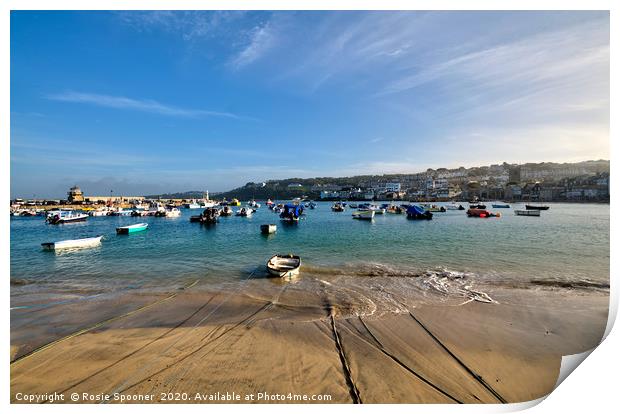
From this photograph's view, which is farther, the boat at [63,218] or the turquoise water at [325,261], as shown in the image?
the boat at [63,218]

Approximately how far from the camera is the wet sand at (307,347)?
10.6ft

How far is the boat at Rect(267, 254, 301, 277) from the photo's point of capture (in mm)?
8676

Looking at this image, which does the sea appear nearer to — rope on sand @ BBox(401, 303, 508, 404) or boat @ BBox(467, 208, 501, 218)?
rope on sand @ BBox(401, 303, 508, 404)

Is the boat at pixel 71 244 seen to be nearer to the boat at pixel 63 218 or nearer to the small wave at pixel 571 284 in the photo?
the boat at pixel 63 218

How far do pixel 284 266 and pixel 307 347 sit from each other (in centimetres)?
513

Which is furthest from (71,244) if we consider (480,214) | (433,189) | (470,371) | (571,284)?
(433,189)

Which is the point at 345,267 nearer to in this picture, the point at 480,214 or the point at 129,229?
the point at 129,229

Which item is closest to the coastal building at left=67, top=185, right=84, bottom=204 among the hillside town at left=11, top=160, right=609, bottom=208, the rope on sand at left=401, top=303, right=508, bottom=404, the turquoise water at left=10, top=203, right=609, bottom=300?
the hillside town at left=11, top=160, right=609, bottom=208

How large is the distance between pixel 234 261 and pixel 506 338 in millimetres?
9451

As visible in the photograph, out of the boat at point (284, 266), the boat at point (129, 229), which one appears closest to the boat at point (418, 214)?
the boat at point (284, 266)

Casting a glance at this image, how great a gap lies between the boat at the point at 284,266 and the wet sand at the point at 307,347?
1908 millimetres

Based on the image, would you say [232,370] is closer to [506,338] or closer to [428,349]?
[428,349]

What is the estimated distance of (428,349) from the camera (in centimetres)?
421
